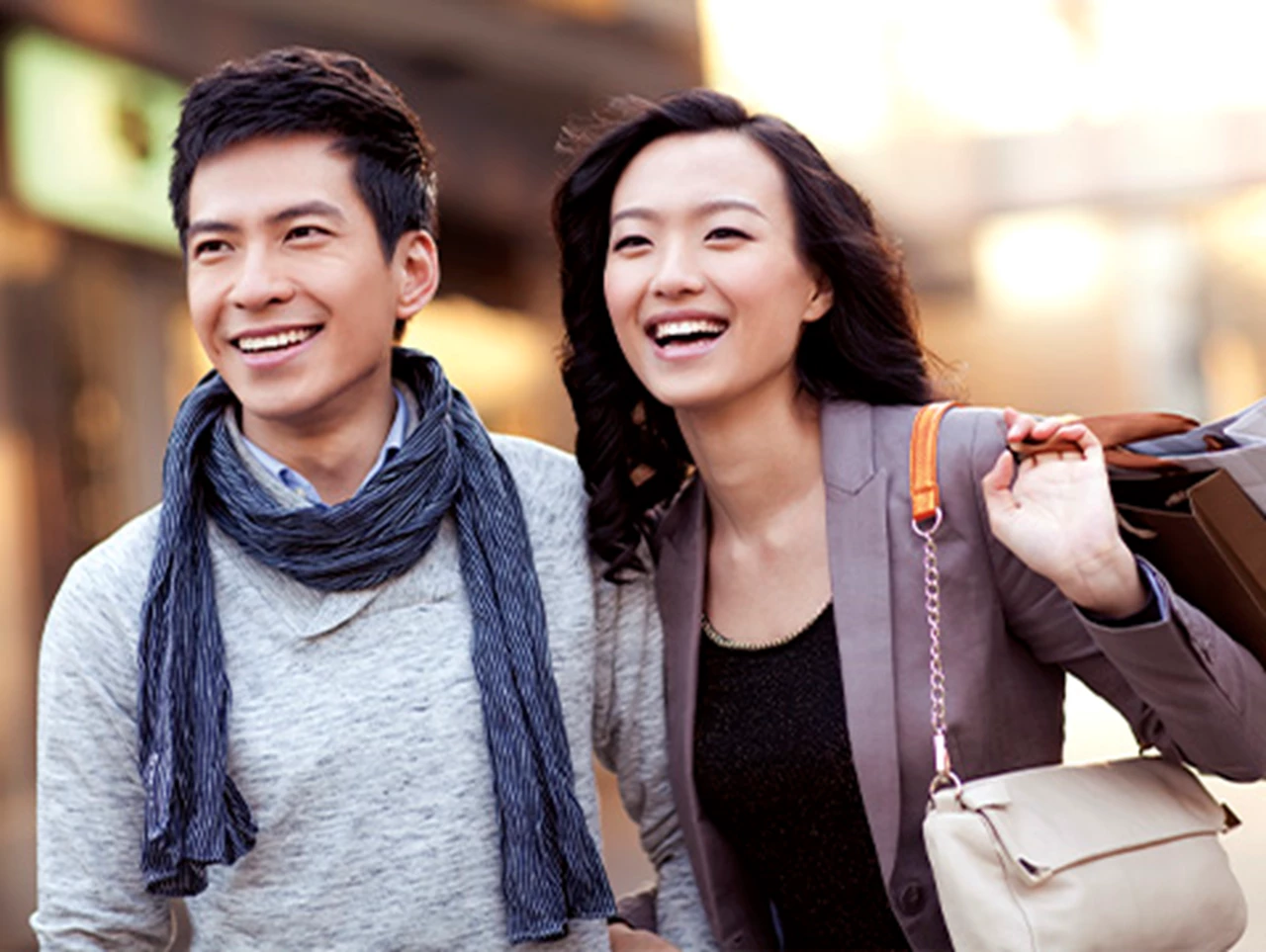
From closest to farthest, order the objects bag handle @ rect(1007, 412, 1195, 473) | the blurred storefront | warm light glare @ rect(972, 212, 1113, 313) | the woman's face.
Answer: bag handle @ rect(1007, 412, 1195, 473) < the woman's face < the blurred storefront < warm light glare @ rect(972, 212, 1113, 313)

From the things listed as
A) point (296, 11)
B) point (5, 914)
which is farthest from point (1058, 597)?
point (296, 11)

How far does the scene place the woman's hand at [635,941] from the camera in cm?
305

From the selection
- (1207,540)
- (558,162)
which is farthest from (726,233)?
(558,162)

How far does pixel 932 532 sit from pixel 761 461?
0.39 metres

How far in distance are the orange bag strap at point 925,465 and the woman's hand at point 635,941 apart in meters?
0.85

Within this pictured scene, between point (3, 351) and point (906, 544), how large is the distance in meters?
5.03

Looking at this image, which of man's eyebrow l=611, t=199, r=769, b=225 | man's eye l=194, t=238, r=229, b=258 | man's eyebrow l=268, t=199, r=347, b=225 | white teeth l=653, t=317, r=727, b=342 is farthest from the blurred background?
man's eye l=194, t=238, r=229, b=258

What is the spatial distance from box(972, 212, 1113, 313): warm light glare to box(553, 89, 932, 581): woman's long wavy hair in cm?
887

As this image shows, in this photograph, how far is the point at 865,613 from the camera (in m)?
2.89

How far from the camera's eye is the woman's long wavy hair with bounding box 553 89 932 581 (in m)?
3.14

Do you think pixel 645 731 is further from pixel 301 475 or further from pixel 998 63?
pixel 998 63

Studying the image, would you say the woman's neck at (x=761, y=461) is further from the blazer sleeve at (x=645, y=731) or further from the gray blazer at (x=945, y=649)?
the blazer sleeve at (x=645, y=731)

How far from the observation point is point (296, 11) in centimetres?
815

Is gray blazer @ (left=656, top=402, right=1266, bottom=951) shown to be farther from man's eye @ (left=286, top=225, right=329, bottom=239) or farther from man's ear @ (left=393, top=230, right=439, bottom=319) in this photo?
man's eye @ (left=286, top=225, right=329, bottom=239)
